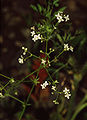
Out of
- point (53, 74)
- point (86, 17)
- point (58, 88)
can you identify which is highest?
point (86, 17)

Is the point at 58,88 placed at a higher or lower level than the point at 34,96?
lower

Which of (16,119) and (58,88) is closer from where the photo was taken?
(58,88)

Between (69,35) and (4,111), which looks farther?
(4,111)

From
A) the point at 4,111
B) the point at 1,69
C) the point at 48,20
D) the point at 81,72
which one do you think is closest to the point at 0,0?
the point at 1,69

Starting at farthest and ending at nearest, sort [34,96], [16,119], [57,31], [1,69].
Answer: [1,69], [16,119], [34,96], [57,31]

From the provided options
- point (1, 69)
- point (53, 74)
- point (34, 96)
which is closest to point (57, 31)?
point (53, 74)

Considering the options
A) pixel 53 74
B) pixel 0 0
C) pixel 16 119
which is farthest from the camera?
pixel 0 0

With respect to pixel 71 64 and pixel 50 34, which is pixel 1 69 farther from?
pixel 50 34

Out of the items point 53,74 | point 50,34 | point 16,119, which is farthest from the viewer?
point 16,119

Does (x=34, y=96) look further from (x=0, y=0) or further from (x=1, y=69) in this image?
(x=0, y=0)
